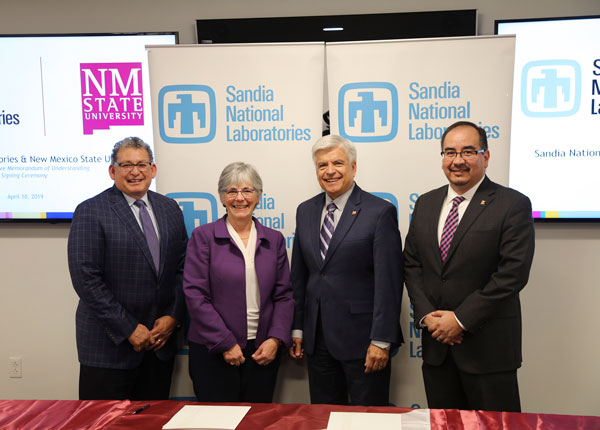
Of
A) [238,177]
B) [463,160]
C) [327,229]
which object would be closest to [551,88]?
[463,160]

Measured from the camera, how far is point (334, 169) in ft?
7.45

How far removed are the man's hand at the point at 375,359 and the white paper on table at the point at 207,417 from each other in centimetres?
89

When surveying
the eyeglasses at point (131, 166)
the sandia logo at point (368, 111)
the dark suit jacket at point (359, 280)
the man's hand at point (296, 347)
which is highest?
the sandia logo at point (368, 111)

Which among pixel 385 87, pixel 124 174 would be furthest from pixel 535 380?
pixel 124 174

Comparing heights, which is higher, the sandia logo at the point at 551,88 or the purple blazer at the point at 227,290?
the sandia logo at the point at 551,88

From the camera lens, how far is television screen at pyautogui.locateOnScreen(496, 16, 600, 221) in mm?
2893

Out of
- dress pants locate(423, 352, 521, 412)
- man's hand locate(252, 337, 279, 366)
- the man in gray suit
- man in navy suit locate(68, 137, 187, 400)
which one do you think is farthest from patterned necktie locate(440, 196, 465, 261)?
man in navy suit locate(68, 137, 187, 400)

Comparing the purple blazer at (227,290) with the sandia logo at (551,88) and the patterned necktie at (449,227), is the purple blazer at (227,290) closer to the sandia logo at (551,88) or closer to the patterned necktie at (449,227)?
the patterned necktie at (449,227)

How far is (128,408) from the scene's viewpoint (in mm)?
1475

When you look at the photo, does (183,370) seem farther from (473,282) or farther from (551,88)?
(551,88)

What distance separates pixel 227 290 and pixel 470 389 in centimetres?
119

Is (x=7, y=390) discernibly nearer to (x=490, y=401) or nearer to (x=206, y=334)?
(x=206, y=334)

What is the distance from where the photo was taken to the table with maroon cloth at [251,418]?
1.34 m

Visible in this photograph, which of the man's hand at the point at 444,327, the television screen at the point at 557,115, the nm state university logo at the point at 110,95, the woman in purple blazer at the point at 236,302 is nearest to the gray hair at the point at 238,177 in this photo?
the woman in purple blazer at the point at 236,302
